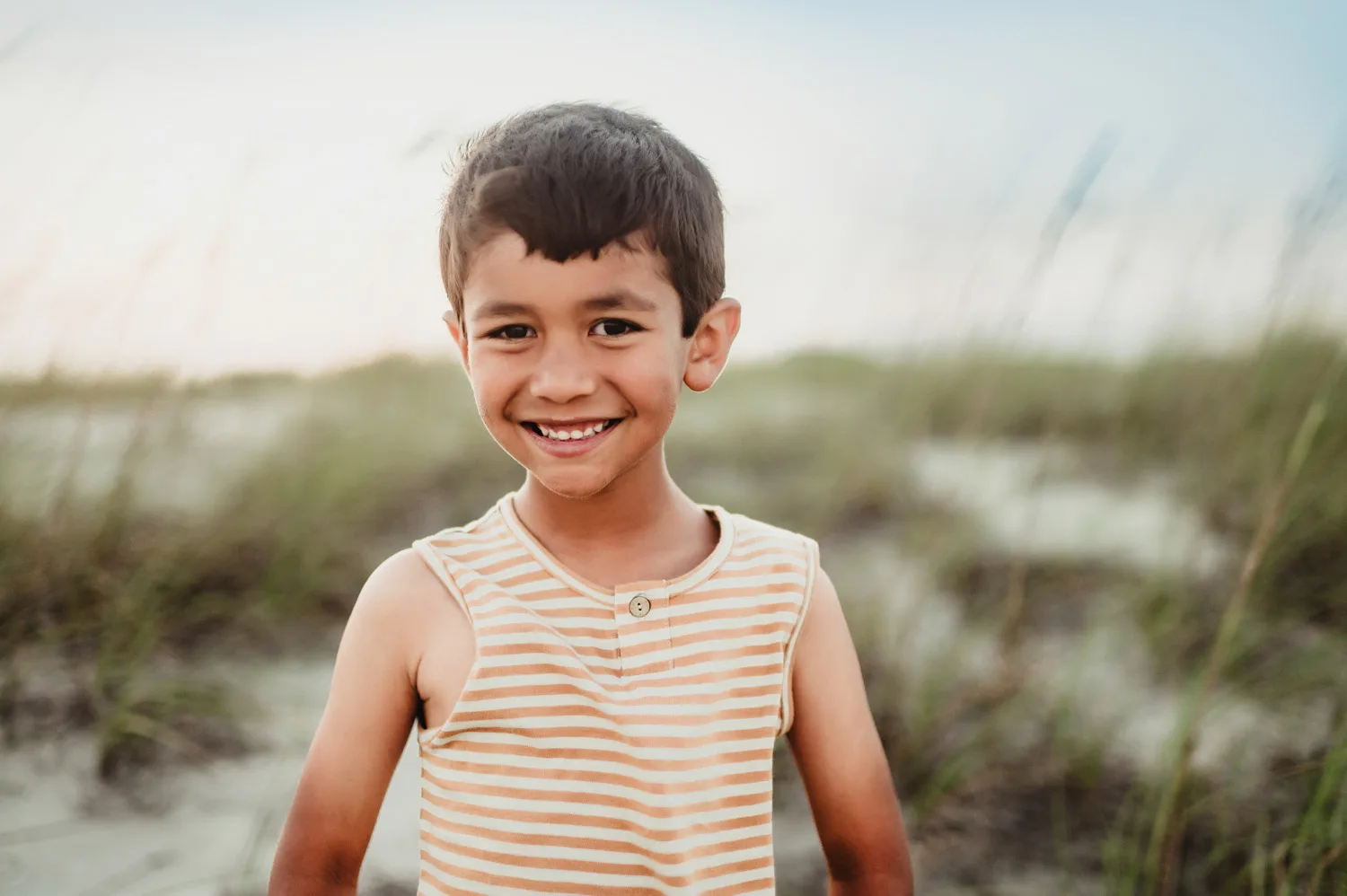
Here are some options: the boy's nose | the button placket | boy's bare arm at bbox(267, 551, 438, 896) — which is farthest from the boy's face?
boy's bare arm at bbox(267, 551, 438, 896)

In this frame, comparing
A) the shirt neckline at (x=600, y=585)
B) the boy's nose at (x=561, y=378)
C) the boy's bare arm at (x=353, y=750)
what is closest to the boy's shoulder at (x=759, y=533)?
the shirt neckline at (x=600, y=585)

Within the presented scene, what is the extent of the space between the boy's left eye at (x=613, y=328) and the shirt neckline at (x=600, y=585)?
252 millimetres

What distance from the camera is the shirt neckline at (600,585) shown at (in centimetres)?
128

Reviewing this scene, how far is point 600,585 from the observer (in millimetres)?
1301

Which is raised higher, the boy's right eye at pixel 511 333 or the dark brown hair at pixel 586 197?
the dark brown hair at pixel 586 197

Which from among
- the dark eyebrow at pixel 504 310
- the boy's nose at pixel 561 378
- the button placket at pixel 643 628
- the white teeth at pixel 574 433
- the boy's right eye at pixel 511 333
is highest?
the dark eyebrow at pixel 504 310

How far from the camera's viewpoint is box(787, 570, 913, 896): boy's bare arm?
53.3 inches

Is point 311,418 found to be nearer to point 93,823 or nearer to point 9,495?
point 9,495

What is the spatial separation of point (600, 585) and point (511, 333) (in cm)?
30

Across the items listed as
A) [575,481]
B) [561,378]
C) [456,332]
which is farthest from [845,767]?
[456,332]

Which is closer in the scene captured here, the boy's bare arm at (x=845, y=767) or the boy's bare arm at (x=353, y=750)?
the boy's bare arm at (x=353, y=750)

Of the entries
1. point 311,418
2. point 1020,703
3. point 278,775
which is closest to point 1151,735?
point 1020,703

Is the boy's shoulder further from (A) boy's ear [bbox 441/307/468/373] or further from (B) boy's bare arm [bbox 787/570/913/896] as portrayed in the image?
(A) boy's ear [bbox 441/307/468/373]

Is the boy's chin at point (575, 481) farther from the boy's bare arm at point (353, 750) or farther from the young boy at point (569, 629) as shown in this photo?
the boy's bare arm at point (353, 750)
